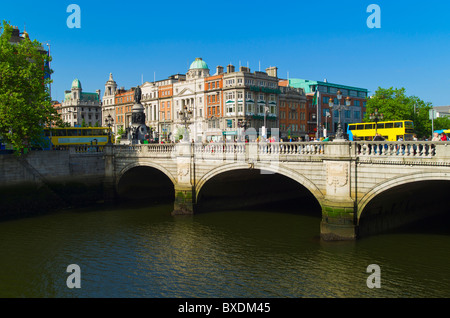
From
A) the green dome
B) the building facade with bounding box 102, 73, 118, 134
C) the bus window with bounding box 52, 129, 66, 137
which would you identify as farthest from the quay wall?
the building facade with bounding box 102, 73, 118, 134

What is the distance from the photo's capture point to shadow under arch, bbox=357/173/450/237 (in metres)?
19.2

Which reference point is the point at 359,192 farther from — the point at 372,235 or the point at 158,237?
the point at 158,237

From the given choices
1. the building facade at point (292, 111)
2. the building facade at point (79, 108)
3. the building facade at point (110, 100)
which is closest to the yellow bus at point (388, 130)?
the building facade at point (292, 111)

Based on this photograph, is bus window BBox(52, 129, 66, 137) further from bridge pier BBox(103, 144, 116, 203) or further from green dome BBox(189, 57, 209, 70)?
green dome BBox(189, 57, 209, 70)

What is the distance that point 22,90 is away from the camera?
31.8 metres

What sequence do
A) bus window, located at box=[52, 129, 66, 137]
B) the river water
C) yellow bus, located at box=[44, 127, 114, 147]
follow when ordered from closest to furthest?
1. the river water
2. bus window, located at box=[52, 129, 66, 137]
3. yellow bus, located at box=[44, 127, 114, 147]

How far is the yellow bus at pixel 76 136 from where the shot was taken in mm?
40562

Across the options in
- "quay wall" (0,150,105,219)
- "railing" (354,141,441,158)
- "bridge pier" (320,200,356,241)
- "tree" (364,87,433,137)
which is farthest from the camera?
"tree" (364,87,433,137)

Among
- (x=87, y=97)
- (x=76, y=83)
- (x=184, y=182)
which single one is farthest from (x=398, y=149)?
(x=87, y=97)

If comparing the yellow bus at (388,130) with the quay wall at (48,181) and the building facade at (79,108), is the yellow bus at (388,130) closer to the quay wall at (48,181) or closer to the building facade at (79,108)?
the quay wall at (48,181)

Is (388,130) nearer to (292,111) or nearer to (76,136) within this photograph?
(76,136)

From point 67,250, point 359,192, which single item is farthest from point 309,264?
point 67,250

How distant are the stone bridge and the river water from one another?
1236 mm

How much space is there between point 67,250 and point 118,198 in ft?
49.6
